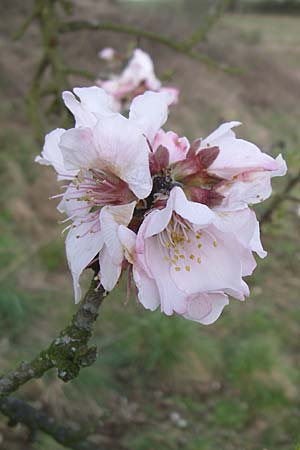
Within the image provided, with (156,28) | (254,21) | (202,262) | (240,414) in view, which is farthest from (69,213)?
(254,21)

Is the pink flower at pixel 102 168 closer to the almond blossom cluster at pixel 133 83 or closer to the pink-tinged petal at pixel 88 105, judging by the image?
the pink-tinged petal at pixel 88 105

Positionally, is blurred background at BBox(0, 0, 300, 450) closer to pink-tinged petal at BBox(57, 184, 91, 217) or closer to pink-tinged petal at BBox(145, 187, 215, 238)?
pink-tinged petal at BBox(57, 184, 91, 217)

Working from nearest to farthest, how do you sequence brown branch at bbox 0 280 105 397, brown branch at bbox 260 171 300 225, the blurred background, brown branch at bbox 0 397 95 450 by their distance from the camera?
brown branch at bbox 0 280 105 397
brown branch at bbox 0 397 95 450
brown branch at bbox 260 171 300 225
the blurred background

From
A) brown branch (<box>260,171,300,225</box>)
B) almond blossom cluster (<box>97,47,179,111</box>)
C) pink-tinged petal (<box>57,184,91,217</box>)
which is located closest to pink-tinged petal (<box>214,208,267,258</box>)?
pink-tinged petal (<box>57,184,91,217</box>)

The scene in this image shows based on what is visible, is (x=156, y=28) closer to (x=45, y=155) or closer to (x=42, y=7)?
(x=42, y=7)

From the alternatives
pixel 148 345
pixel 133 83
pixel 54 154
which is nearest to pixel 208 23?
pixel 133 83

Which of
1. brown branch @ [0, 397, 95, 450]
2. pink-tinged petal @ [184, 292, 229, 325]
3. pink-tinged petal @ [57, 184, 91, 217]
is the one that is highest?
pink-tinged petal @ [57, 184, 91, 217]
